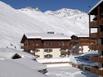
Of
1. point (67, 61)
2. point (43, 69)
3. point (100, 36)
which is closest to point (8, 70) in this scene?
point (43, 69)

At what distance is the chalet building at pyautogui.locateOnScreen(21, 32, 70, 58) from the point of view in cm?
9731

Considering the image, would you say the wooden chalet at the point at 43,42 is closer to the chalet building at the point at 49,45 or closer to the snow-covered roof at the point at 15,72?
the chalet building at the point at 49,45

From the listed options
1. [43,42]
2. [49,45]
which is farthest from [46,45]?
[43,42]

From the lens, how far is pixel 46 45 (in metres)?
98.9

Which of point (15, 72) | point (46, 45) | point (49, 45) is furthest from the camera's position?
point (49, 45)

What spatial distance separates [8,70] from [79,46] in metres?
80.0

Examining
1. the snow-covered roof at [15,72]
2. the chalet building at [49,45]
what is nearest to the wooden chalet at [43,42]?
the chalet building at [49,45]

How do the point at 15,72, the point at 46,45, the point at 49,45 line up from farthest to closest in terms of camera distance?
1. the point at 49,45
2. the point at 46,45
3. the point at 15,72

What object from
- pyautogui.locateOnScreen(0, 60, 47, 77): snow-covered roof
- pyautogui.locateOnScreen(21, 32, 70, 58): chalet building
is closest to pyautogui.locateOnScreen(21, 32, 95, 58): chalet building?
pyautogui.locateOnScreen(21, 32, 70, 58): chalet building

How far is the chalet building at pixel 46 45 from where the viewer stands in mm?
97312

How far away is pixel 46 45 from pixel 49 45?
0.94m

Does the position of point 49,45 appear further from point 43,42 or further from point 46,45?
point 43,42

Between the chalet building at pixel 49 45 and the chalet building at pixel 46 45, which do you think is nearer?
the chalet building at pixel 49 45

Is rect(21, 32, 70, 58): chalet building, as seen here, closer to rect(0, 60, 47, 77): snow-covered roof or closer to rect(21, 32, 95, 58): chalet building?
rect(21, 32, 95, 58): chalet building
